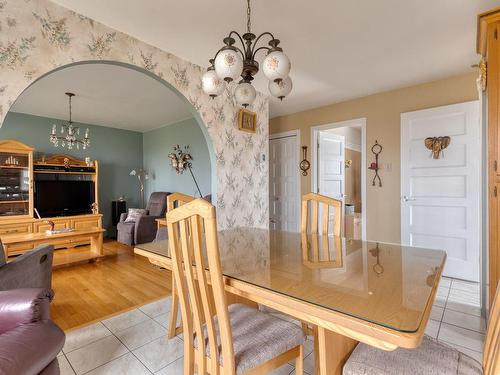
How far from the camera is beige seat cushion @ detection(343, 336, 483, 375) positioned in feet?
3.20

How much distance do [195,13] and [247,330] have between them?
6.88 ft

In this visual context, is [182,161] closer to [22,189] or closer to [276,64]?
[22,189]

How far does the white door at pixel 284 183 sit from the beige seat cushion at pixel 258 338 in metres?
3.31

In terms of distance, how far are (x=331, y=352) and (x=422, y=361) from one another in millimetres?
333

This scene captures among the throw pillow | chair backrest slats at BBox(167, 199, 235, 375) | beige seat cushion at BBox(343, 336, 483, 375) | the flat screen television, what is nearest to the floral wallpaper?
chair backrest slats at BBox(167, 199, 235, 375)

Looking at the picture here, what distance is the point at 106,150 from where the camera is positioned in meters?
5.86

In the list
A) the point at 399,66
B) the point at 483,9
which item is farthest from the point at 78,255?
the point at 483,9

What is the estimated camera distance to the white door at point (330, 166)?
4.38 m

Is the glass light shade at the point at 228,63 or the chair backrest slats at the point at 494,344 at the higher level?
the glass light shade at the point at 228,63

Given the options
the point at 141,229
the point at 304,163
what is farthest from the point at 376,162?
the point at 141,229

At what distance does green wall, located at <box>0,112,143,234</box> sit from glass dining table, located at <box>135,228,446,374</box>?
4.81m

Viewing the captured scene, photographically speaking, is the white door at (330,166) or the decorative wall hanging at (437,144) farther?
the white door at (330,166)

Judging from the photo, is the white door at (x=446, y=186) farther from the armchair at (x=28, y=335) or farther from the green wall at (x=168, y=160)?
the armchair at (x=28, y=335)

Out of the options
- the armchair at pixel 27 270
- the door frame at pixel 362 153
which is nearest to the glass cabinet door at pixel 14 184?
the armchair at pixel 27 270
